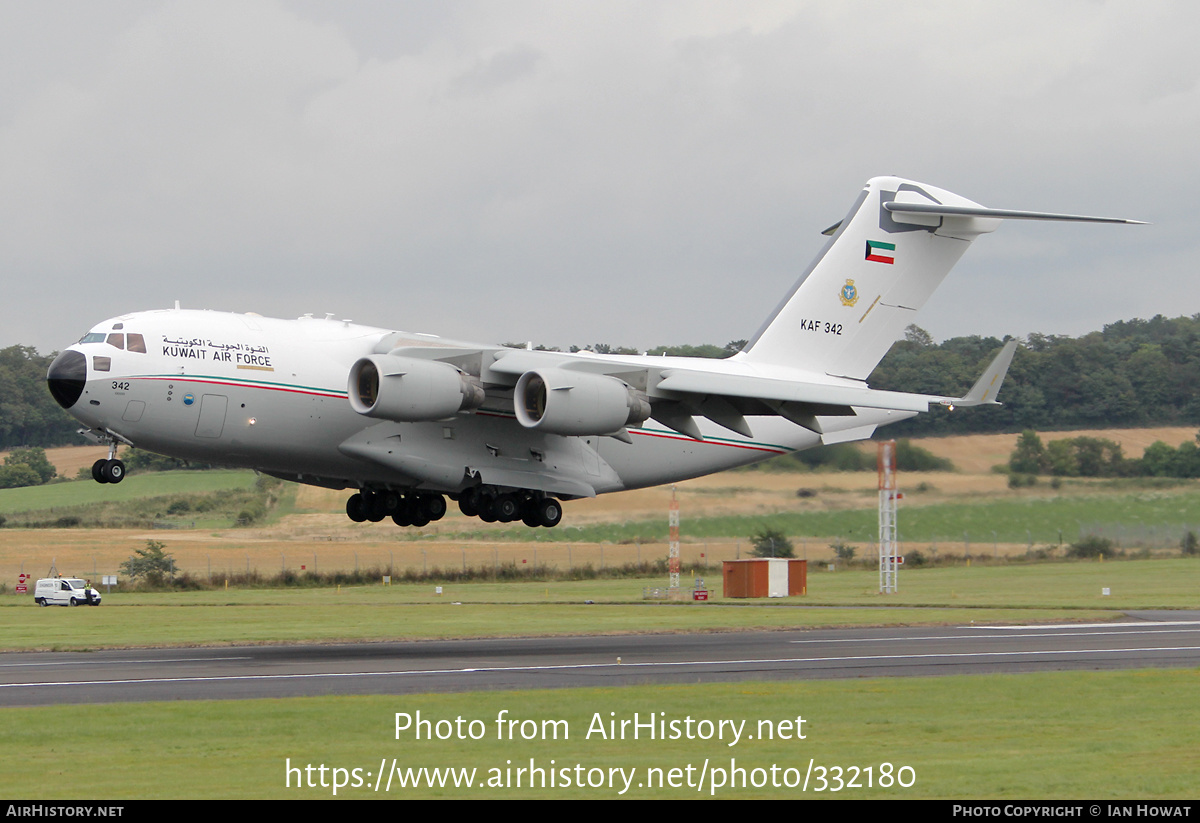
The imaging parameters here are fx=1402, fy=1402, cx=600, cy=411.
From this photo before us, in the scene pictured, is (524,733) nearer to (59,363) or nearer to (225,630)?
(59,363)

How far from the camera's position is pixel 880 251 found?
89.2 ft

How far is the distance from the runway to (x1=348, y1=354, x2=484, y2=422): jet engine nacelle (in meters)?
3.88

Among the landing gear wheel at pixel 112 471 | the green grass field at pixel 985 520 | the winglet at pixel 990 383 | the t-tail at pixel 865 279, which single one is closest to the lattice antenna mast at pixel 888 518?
the green grass field at pixel 985 520

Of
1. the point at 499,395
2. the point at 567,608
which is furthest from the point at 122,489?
the point at 499,395

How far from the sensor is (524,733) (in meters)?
14.1

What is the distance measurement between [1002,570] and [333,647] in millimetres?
29567

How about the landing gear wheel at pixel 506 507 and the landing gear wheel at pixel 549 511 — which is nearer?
the landing gear wheel at pixel 506 507

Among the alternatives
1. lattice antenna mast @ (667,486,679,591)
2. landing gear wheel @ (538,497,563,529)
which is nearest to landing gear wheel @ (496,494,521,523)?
landing gear wheel @ (538,497,563,529)

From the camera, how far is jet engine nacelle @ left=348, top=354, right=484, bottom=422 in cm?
2080

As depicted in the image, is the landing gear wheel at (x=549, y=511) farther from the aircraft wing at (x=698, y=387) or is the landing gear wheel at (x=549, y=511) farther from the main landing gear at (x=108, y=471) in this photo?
the main landing gear at (x=108, y=471)

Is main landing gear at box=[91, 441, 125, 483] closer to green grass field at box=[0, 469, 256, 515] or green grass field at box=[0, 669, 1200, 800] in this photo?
green grass field at box=[0, 669, 1200, 800]

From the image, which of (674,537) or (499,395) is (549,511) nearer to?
(499,395)

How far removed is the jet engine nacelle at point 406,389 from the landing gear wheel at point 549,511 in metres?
3.08

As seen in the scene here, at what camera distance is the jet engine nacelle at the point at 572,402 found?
70.0 feet
